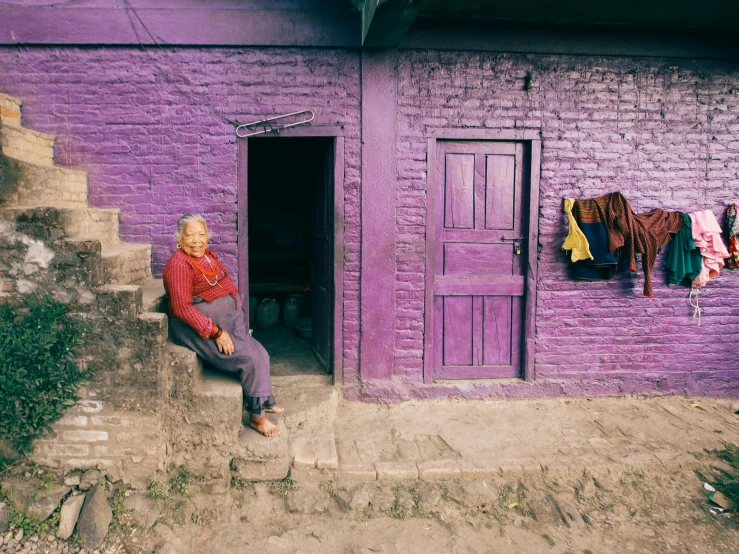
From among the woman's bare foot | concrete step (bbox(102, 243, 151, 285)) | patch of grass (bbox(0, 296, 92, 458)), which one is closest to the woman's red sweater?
concrete step (bbox(102, 243, 151, 285))

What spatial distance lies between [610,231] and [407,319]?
2176 millimetres

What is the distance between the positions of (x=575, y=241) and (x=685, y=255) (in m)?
1.24

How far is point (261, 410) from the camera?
383cm

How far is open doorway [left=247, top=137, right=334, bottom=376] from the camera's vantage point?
16.3 feet

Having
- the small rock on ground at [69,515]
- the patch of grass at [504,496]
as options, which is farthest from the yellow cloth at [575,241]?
the small rock on ground at [69,515]

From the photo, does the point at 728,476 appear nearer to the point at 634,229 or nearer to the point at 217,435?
the point at 634,229

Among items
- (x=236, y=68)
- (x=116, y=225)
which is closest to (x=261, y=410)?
(x=116, y=225)

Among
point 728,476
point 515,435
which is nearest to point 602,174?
point 515,435

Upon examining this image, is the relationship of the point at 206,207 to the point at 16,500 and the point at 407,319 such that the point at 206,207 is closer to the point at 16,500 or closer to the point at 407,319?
the point at 407,319

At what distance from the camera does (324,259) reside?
16.5 ft

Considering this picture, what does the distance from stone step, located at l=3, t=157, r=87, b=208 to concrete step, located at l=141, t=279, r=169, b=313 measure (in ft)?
3.18

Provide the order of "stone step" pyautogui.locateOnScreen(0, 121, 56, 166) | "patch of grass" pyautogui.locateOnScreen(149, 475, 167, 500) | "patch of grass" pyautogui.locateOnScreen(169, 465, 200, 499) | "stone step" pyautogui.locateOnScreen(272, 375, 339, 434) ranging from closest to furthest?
"patch of grass" pyautogui.locateOnScreen(149, 475, 167, 500) → "patch of grass" pyautogui.locateOnScreen(169, 465, 200, 499) → "stone step" pyautogui.locateOnScreen(0, 121, 56, 166) → "stone step" pyautogui.locateOnScreen(272, 375, 339, 434)

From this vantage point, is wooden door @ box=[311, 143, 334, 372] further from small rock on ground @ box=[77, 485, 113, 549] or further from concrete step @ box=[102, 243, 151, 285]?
small rock on ground @ box=[77, 485, 113, 549]

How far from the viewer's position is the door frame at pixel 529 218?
15.5 feet
